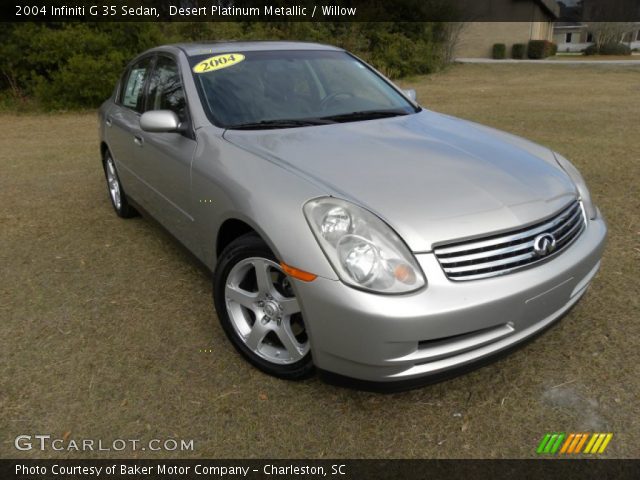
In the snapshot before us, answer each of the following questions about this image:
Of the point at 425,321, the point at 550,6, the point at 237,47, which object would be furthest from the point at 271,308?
the point at 550,6

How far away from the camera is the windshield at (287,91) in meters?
2.88

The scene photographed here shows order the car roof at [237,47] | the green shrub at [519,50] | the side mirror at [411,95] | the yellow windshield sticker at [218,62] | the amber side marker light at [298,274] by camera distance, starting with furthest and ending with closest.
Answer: the green shrub at [519,50]
the side mirror at [411,95]
the car roof at [237,47]
the yellow windshield sticker at [218,62]
the amber side marker light at [298,274]

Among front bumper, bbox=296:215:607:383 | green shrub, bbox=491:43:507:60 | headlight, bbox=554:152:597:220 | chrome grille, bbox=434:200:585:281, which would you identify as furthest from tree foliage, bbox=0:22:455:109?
green shrub, bbox=491:43:507:60

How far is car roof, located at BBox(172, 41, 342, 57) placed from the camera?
331 cm

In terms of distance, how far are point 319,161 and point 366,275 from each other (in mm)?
704

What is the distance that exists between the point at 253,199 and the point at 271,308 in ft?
1.66

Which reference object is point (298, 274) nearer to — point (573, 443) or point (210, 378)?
point (210, 378)

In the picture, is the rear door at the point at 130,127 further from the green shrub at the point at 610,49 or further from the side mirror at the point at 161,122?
the green shrub at the point at 610,49

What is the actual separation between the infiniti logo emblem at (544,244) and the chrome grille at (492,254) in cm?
1

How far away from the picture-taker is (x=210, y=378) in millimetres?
2449
